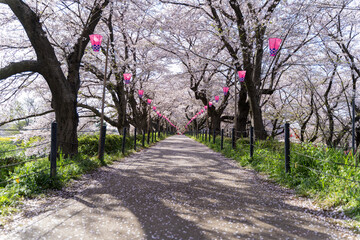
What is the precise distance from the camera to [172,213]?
3303 mm

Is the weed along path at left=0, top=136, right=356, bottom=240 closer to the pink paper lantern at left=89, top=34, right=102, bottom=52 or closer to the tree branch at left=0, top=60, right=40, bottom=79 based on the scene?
the tree branch at left=0, top=60, right=40, bottom=79

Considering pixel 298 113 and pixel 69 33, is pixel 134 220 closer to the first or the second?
pixel 69 33

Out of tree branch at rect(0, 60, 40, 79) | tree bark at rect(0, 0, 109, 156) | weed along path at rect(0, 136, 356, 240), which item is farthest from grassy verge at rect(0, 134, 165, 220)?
tree branch at rect(0, 60, 40, 79)

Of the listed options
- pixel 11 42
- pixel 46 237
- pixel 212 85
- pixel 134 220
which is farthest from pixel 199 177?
pixel 212 85

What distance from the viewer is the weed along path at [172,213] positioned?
267cm

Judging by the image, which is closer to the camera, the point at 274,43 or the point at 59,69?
the point at 59,69

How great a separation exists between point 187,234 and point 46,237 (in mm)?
1565

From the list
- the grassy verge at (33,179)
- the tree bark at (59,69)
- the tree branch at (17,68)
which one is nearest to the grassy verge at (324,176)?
the grassy verge at (33,179)

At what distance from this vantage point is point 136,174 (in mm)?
5996

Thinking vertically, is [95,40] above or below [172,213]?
above

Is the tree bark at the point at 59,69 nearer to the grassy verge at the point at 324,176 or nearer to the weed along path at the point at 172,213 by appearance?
the weed along path at the point at 172,213

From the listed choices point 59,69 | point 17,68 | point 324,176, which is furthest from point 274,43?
point 17,68

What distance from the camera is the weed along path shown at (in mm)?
2666

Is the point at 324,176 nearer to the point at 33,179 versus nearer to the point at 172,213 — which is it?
the point at 172,213
